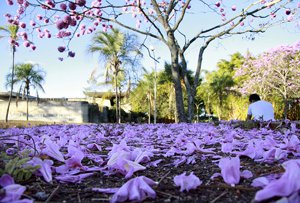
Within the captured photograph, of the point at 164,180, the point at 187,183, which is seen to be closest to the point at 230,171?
the point at 187,183

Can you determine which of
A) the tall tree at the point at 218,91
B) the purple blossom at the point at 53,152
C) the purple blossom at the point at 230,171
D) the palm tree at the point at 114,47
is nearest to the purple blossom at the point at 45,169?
the purple blossom at the point at 53,152

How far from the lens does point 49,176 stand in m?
1.10

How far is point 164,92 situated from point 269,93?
15.5 meters

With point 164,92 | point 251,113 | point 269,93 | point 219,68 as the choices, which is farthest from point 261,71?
point 219,68

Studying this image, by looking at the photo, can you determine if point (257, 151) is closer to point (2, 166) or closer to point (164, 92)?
point (2, 166)

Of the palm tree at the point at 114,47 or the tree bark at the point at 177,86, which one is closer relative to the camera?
the tree bark at the point at 177,86

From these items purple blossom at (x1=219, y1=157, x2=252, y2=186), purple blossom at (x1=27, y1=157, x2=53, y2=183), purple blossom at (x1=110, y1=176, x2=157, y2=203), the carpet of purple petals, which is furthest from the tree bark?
purple blossom at (x1=110, y1=176, x2=157, y2=203)

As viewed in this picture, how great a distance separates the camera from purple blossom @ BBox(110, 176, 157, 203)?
823 mm

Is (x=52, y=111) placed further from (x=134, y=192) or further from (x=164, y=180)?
(x=134, y=192)

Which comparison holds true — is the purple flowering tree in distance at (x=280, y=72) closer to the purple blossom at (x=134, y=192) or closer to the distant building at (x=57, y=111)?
the distant building at (x=57, y=111)

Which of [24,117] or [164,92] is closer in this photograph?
[24,117]

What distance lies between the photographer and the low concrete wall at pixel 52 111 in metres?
27.2

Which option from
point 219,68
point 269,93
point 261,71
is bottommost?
→ point 269,93

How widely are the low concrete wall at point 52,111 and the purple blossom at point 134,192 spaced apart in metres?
26.6
